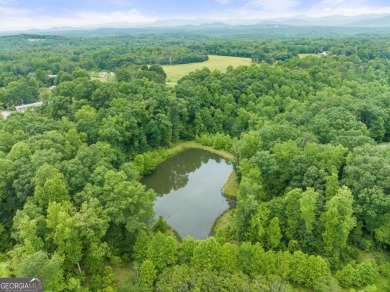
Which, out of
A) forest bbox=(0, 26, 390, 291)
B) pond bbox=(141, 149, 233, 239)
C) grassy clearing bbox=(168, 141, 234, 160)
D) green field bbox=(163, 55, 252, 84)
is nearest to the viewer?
forest bbox=(0, 26, 390, 291)

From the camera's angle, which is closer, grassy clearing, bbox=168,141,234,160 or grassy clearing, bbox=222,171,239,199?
grassy clearing, bbox=222,171,239,199

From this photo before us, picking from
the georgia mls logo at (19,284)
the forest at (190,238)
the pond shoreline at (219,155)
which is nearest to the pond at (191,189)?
the pond shoreline at (219,155)

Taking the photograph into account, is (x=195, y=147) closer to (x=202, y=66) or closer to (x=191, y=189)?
(x=191, y=189)

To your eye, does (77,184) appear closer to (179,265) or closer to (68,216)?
(68,216)

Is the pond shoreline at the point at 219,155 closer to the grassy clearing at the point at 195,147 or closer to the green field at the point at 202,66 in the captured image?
the grassy clearing at the point at 195,147

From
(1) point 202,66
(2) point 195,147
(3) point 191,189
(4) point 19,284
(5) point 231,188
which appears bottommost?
(3) point 191,189

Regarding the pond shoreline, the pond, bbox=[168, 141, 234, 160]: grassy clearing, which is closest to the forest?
the pond shoreline

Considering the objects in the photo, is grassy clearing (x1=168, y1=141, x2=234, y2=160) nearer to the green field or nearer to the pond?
the pond

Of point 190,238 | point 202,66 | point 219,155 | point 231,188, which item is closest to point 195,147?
point 219,155
